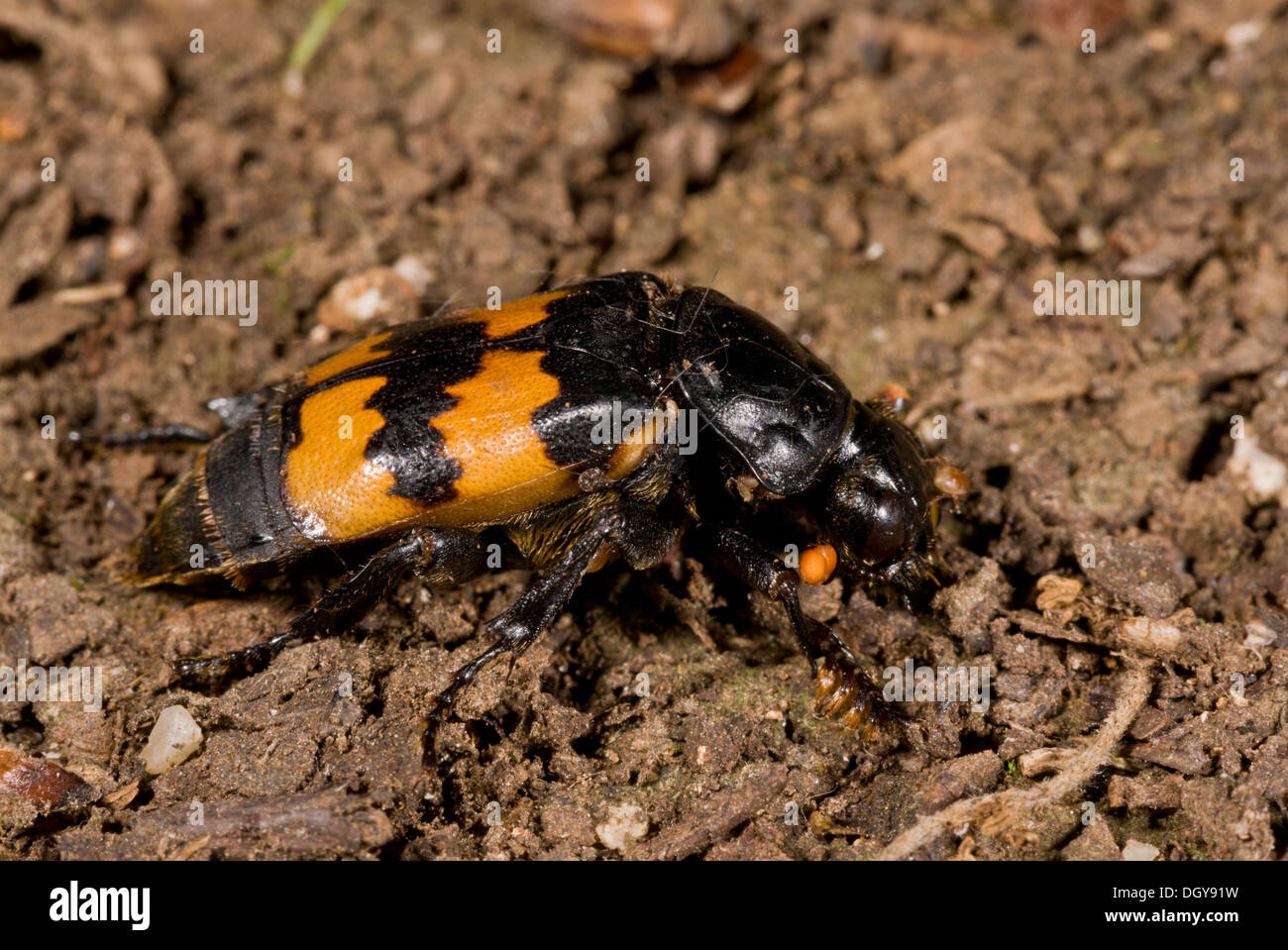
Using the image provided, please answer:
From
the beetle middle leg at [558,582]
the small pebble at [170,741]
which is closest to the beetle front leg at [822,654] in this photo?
the beetle middle leg at [558,582]

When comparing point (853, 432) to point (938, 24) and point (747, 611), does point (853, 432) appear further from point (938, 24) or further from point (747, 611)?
point (938, 24)

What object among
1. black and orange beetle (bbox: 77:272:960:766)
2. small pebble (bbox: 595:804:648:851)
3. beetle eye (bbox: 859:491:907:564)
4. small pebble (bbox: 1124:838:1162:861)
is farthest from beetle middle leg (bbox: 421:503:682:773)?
small pebble (bbox: 1124:838:1162:861)

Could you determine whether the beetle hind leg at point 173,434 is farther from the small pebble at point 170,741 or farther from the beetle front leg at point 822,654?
the beetle front leg at point 822,654

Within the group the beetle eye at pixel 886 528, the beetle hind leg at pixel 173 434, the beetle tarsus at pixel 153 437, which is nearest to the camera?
the beetle eye at pixel 886 528

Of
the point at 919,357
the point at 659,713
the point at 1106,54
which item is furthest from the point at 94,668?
the point at 1106,54

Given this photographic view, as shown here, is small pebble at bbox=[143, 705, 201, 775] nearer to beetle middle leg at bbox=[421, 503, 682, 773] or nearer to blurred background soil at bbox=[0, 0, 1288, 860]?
blurred background soil at bbox=[0, 0, 1288, 860]

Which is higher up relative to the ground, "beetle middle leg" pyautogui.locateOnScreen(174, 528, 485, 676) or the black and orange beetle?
the black and orange beetle
